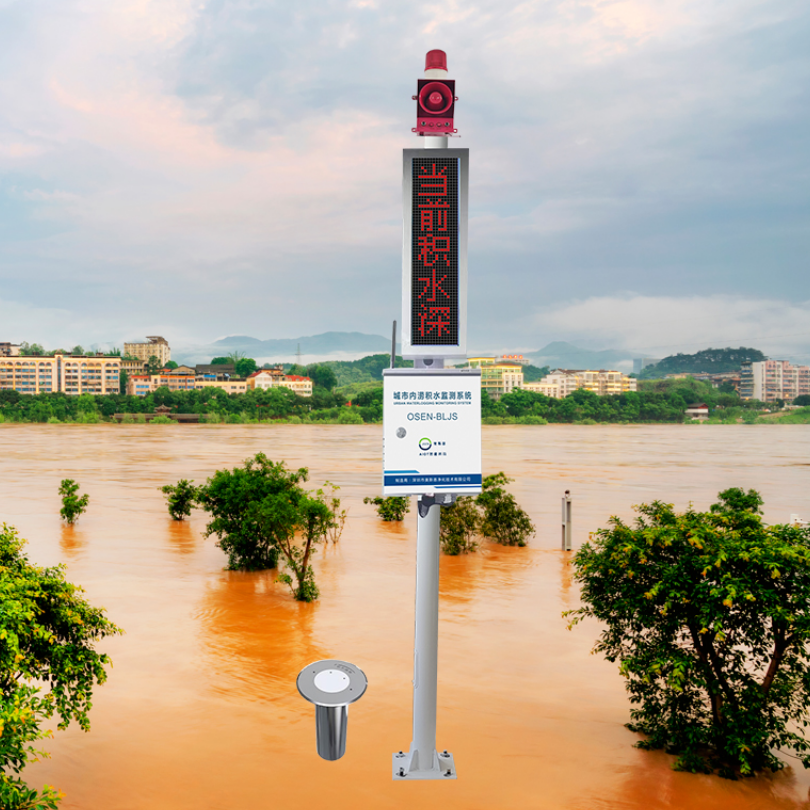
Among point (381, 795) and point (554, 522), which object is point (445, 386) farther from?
point (554, 522)

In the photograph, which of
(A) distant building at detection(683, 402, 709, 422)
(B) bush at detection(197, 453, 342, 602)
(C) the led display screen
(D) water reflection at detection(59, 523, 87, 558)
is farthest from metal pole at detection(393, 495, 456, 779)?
(A) distant building at detection(683, 402, 709, 422)

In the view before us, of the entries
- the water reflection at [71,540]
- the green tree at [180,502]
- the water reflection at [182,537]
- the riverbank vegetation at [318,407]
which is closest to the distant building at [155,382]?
the riverbank vegetation at [318,407]

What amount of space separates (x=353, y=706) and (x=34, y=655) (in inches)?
99.2

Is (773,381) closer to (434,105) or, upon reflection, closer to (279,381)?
(279,381)

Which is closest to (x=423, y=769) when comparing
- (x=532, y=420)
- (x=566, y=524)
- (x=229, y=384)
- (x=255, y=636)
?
(x=255, y=636)

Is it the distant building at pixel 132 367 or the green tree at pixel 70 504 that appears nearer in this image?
the green tree at pixel 70 504

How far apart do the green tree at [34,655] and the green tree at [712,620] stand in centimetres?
300

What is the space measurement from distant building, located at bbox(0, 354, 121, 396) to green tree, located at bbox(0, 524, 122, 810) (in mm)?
83500

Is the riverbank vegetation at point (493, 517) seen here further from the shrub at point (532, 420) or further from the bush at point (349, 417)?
the shrub at point (532, 420)

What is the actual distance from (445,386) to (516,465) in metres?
31.4

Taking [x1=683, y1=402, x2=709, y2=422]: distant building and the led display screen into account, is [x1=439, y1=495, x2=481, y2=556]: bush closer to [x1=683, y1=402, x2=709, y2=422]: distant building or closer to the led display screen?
the led display screen

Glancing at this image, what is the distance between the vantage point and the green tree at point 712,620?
13.0 ft

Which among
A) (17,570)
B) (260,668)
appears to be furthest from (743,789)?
(17,570)

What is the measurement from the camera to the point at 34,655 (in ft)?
12.1
